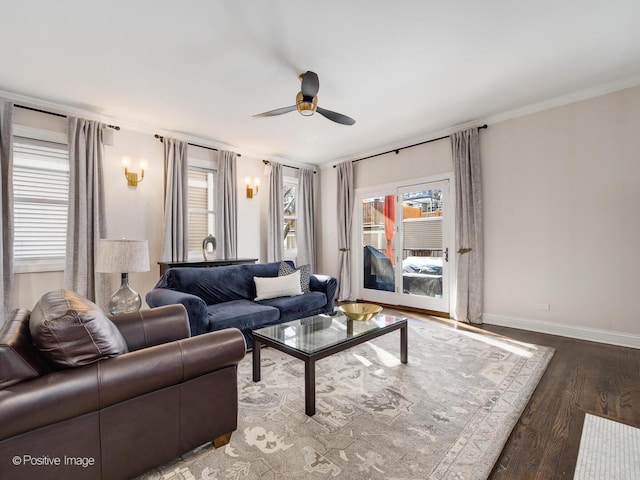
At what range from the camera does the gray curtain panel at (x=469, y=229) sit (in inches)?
159

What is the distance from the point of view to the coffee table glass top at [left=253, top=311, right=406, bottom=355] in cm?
216

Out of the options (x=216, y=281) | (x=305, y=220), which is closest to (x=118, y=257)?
(x=216, y=281)

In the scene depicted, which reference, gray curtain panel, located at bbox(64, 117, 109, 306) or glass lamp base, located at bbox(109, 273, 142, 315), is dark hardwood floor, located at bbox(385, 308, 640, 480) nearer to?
glass lamp base, located at bbox(109, 273, 142, 315)

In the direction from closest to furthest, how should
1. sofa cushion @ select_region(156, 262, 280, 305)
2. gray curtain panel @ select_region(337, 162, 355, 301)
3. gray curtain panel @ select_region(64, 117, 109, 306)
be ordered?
1. sofa cushion @ select_region(156, 262, 280, 305)
2. gray curtain panel @ select_region(64, 117, 109, 306)
3. gray curtain panel @ select_region(337, 162, 355, 301)

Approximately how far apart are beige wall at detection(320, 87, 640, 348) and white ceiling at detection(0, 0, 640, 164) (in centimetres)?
38

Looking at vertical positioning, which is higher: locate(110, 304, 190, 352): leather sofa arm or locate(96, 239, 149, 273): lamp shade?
locate(96, 239, 149, 273): lamp shade

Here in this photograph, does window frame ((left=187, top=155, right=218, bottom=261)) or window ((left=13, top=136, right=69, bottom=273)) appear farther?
window frame ((left=187, top=155, right=218, bottom=261))

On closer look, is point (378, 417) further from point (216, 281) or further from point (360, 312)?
point (216, 281)

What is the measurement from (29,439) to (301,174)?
5286 millimetres

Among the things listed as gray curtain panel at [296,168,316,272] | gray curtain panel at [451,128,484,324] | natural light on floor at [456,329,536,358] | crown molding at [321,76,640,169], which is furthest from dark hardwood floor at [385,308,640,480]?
gray curtain panel at [296,168,316,272]

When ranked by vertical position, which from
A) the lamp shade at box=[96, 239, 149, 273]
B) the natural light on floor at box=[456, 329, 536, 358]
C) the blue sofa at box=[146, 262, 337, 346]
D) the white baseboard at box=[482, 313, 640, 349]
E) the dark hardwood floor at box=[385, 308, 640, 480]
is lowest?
the dark hardwood floor at box=[385, 308, 640, 480]

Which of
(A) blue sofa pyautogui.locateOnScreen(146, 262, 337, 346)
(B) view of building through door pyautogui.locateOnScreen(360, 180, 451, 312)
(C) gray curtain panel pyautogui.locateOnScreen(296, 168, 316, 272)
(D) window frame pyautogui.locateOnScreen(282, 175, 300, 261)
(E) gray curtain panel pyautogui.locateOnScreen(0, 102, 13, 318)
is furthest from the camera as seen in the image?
(C) gray curtain panel pyautogui.locateOnScreen(296, 168, 316, 272)

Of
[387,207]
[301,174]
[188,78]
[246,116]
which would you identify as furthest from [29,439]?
[301,174]

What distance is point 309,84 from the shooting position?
2.66 meters
